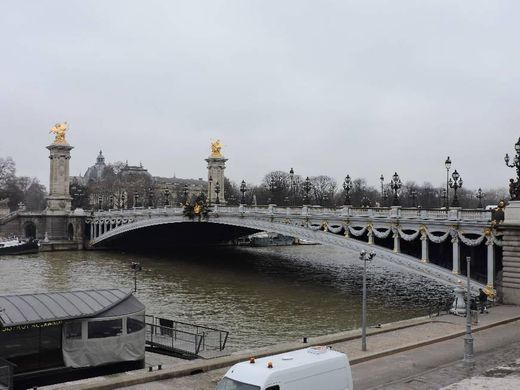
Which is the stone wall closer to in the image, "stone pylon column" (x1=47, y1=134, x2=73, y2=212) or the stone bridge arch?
the stone bridge arch

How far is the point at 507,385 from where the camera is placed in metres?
15.0

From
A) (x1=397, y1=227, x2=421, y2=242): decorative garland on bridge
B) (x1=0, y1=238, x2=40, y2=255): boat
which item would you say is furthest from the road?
(x1=0, y1=238, x2=40, y2=255): boat

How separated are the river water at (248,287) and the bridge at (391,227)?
317 centimetres

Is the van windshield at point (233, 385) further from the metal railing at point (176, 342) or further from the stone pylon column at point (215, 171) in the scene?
the stone pylon column at point (215, 171)

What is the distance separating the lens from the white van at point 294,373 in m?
11.9

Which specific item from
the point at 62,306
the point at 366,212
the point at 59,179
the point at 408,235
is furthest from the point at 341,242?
the point at 59,179

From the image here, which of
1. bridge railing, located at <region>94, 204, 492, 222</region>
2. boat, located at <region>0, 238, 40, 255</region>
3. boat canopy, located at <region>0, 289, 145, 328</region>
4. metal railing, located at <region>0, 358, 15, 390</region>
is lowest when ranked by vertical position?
boat, located at <region>0, 238, 40, 255</region>

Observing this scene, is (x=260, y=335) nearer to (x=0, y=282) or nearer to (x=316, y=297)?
(x=316, y=297)

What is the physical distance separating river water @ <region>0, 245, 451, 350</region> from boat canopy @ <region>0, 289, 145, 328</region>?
20.8ft

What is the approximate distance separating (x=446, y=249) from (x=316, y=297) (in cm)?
879

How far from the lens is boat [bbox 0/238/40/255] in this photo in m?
70.9

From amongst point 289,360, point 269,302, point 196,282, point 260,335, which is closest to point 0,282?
point 196,282

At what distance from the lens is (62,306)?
17547mm

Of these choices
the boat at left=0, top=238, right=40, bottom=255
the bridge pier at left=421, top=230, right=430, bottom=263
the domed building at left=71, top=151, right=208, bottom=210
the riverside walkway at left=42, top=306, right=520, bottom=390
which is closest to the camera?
the riverside walkway at left=42, top=306, right=520, bottom=390
